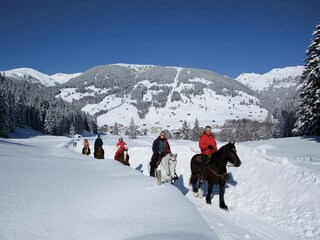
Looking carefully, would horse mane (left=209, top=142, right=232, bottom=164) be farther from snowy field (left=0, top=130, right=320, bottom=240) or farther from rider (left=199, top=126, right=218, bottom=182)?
snowy field (left=0, top=130, right=320, bottom=240)

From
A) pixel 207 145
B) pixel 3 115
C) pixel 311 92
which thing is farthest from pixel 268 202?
pixel 3 115

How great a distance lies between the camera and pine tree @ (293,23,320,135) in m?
29.7

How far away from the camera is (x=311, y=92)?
3084 centimetres

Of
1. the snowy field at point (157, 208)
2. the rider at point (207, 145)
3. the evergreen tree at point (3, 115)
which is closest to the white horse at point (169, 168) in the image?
the rider at point (207, 145)

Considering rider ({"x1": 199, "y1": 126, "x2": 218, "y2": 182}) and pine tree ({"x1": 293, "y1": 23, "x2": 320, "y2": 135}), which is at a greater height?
pine tree ({"x1": 293, "y1": 23, "x2": 320, "y2": 135})

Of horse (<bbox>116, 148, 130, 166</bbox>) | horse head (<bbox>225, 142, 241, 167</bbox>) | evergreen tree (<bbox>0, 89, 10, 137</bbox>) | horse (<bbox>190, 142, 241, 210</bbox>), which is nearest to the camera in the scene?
horse head (<bbox>225, 142, 241, 167</bbox>)

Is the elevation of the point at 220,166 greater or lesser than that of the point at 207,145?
lesser

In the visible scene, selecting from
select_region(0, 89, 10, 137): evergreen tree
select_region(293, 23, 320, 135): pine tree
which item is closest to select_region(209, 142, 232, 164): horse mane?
select_region(293, 23, 320, 135): pine tree

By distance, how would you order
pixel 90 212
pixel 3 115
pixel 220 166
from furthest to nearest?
pixel 3 115 < pixel 220 166 < pixel 90 212

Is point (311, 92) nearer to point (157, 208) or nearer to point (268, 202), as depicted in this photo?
point (268, 202)

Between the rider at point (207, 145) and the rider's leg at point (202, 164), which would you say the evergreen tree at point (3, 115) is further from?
the rider's leg at point (202, 164)

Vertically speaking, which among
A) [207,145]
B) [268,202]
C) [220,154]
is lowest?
[268,202]

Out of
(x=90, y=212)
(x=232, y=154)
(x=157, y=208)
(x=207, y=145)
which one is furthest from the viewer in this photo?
(x=207, y=145)

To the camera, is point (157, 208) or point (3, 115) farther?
point (3, 115)
